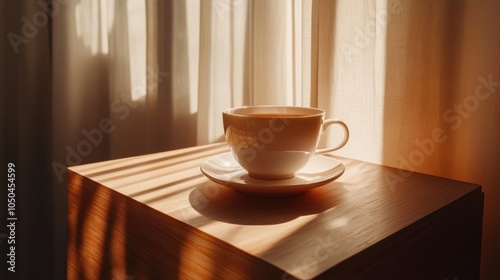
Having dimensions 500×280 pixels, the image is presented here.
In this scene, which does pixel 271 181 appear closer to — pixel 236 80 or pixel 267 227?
pixel 267 227

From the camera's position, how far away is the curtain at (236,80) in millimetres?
794

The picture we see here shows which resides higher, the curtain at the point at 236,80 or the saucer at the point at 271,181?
the curtain at the point at 236,80

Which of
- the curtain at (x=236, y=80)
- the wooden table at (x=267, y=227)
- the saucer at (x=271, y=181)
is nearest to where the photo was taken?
the wooden table at (x=267, y=227)

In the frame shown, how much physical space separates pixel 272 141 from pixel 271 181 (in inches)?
2.6

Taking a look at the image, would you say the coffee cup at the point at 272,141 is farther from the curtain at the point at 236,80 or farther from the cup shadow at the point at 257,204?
the curtain at the point at 236,80

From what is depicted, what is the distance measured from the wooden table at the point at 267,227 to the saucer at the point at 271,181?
0.8 inches

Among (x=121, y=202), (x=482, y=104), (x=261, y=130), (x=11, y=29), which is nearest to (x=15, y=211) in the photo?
(x=11, y=29)

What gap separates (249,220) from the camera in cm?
54

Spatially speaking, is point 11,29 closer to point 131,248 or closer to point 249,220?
point 131,248

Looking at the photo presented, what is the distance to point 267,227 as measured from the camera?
519 mm

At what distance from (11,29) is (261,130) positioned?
29.9 inches

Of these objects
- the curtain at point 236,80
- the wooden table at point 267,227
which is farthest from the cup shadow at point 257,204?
the curtain at point 236,80

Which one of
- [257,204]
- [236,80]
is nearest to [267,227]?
[257,204]

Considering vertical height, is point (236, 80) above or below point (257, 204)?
above
